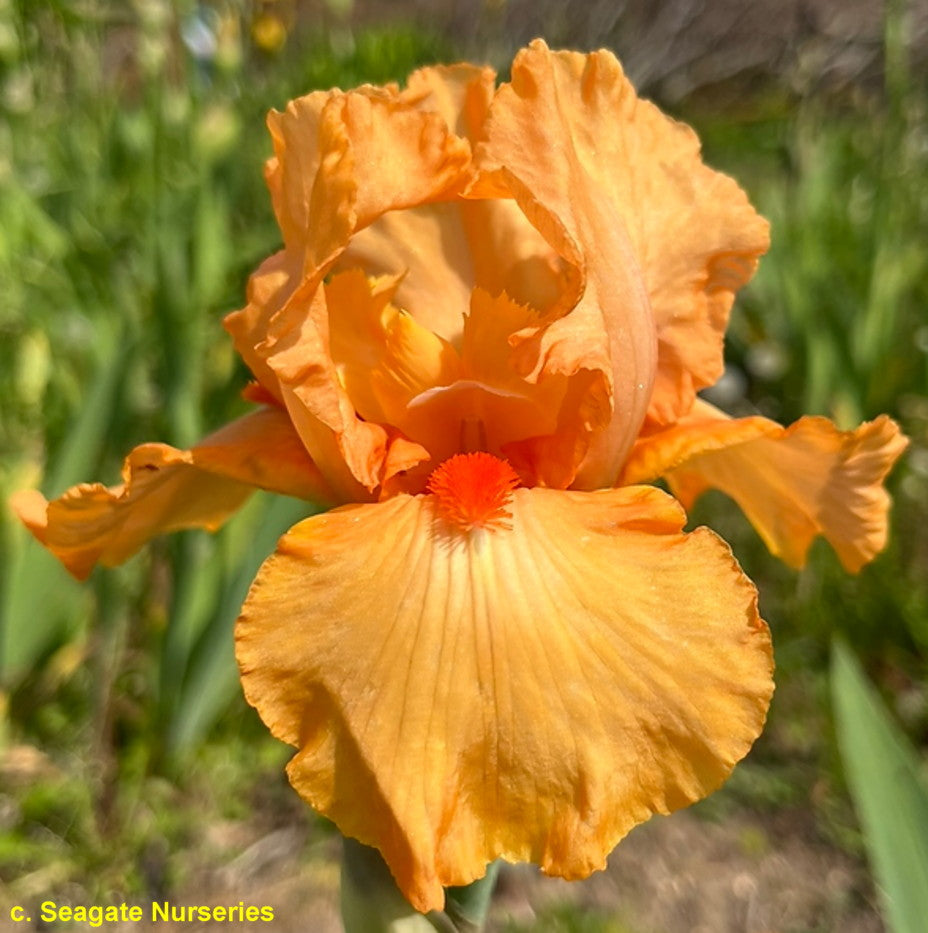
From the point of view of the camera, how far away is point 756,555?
2.28 metres

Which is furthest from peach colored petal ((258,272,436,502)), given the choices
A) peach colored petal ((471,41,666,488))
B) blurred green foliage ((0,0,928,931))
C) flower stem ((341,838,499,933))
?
blurred green foliage ((0,0,928,931))

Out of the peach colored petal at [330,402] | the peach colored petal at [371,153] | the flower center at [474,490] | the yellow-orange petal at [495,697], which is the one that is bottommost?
the yellow-orange petal at [495,697]

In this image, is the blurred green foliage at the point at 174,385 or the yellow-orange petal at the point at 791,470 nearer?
the yellow-orange petal at the point at 791,470

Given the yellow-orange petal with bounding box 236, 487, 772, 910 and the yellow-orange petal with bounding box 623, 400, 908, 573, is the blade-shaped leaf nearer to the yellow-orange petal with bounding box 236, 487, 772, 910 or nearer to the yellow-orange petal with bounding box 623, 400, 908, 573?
the yellow-orange petal with bounding box 623, 400, 908, 573

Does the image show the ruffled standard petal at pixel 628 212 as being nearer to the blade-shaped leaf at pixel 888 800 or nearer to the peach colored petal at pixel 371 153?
the peach colored petal at pixel 371 153

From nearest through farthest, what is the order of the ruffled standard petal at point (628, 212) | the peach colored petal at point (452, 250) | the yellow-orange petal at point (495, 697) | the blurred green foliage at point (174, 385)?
1. the yellow-orange petal at point (495, 697)
2. the ruffled standard petal at point (628, 212)
3. the peach colored petal at point (452, 250)
4. the blurred green foliage at point (174, 385)

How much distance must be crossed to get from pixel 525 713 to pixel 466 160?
1.44 ft

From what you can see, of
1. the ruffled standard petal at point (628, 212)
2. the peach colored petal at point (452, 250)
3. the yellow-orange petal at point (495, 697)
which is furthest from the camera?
the peach colored petal at point (452, 250)

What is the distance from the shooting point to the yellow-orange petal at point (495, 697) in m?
0.62

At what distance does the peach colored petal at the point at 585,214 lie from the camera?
714 mm

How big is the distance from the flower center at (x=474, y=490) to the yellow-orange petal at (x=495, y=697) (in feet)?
0.16

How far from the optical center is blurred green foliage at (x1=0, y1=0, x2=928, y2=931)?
61.1 inches

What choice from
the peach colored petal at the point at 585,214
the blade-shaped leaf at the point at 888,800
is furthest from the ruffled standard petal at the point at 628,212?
the blade-shaped leaf at the point at 888,800

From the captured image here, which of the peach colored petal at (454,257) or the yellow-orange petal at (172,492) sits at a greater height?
the peach colored petal at (454,257)
